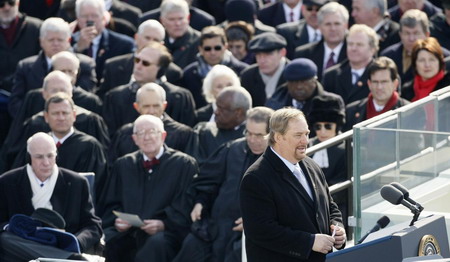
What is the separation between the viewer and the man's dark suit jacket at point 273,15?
15.6 meters

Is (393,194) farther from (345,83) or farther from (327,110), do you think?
(345,83)

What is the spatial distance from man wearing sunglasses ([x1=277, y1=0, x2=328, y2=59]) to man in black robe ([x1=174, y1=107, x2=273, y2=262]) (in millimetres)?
3260

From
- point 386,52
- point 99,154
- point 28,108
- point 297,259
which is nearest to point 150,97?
point 99,154

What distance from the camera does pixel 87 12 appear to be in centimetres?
1460

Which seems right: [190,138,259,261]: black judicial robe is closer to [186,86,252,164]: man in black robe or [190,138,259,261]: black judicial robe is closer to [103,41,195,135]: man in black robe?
[186,86,252,164]: man in black robe

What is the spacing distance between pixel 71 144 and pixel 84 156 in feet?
0.59

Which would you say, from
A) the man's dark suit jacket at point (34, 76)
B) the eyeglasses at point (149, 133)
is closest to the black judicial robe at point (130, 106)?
the man's dark suit jacket at point (34, 76)

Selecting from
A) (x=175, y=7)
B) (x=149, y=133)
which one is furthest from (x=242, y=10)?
(x=149, y=133)

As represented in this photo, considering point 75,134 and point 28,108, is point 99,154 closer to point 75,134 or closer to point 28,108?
point 75,134

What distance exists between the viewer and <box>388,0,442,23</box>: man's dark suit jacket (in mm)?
14258

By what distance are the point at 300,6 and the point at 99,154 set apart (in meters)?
4.30

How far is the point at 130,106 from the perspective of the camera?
1316 centimetres

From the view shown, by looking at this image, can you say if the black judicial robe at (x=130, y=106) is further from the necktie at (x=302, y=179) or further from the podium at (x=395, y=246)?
the podium at (x=395, y=246)

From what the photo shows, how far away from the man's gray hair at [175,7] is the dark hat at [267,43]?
56.2 inches
